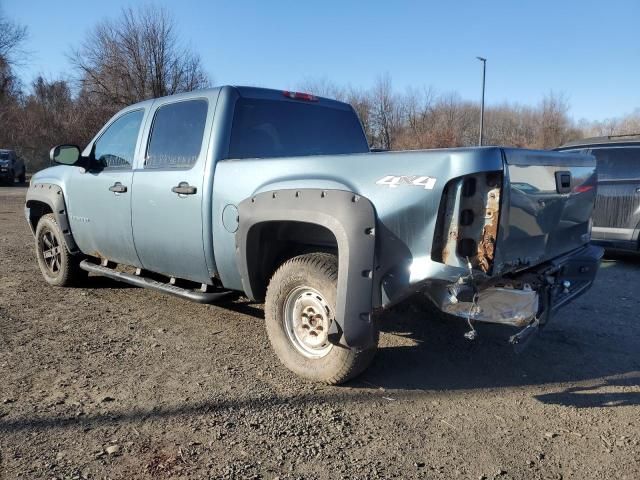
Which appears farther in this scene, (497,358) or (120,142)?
(120,142)

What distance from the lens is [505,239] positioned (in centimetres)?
290

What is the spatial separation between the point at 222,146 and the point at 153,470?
2.32 metres

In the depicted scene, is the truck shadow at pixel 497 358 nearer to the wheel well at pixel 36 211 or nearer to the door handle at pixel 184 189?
the door handle at pixel 184 189

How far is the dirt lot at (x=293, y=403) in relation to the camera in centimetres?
267

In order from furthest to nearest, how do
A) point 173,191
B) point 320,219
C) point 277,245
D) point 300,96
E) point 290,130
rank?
1. point 300,96
2. point 290,130
3. point 173,191
4. point 277,245
5. point 320,219

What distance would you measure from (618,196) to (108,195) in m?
7.04

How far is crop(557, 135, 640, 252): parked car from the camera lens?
7.72 metres

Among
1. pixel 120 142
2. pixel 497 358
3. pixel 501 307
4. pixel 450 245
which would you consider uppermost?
pixel 120 142

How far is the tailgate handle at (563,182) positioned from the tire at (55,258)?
15.9 feet

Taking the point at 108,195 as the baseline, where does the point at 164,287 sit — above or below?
below

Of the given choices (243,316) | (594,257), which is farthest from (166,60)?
(594,257)

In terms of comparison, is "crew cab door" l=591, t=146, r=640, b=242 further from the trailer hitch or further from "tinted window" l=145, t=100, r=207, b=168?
"tinted window" l=145, t=100, r=207, b=168

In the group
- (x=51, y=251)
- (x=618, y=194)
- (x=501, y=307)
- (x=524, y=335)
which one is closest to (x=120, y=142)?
(x=51, y=251)

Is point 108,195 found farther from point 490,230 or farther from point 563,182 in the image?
point 563,182
